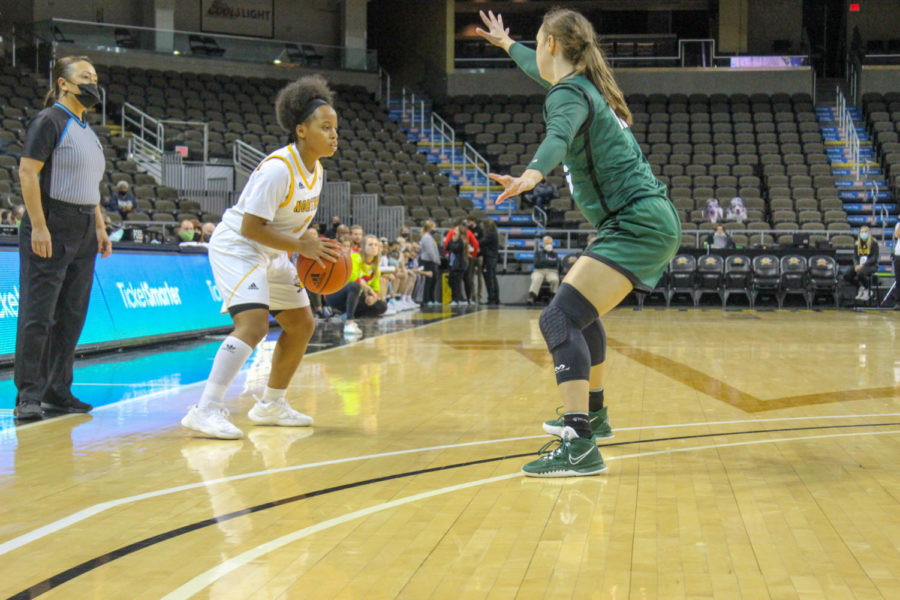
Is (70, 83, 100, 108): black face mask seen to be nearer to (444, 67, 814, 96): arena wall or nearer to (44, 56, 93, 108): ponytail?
(44, 56, 93, 108): ponytail

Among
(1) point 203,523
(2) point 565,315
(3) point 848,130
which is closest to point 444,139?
(3) point 848,130

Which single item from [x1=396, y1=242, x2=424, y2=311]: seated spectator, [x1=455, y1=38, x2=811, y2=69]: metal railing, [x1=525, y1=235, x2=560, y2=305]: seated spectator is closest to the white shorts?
[x1=396, y1=242, x2=424, y2=311]: seated spectator

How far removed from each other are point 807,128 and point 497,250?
10.7 m

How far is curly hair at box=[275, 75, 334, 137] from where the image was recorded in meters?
4.52

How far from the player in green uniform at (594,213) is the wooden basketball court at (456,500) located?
0.21m

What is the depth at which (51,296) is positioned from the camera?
4859 mm

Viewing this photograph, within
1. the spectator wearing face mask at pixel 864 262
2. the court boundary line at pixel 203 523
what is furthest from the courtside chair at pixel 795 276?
the court boundary line at pixel 203 523

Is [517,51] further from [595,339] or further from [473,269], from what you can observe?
[473,269]

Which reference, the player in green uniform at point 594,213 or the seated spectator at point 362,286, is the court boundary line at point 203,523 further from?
the seated spectator at point 362,286

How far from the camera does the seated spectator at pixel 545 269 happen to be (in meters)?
18.6

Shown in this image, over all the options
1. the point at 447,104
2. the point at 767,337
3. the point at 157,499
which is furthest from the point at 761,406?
the point at 447,104

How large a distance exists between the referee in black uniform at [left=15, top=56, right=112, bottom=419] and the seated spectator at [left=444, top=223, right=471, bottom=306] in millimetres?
13004

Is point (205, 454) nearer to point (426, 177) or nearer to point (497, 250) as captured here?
point (497, 250)

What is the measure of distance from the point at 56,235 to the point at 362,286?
23.4 feet
